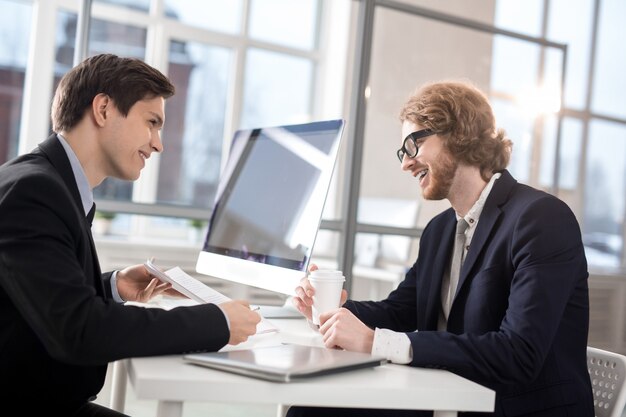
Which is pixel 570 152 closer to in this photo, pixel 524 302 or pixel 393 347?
pixel 524 302

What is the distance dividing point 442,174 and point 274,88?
3841 millimetres

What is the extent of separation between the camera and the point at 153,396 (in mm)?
975

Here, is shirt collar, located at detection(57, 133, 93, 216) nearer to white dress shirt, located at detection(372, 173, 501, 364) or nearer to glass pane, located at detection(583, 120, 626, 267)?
white dress shirt, located at detection(372, 173, 501, 364)

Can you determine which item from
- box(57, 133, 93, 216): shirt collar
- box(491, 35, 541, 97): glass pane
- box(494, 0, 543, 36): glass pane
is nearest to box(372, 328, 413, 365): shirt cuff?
box(57, 133, 93, 216): shirt collar

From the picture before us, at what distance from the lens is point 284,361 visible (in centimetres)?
109

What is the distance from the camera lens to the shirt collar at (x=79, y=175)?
138 cm

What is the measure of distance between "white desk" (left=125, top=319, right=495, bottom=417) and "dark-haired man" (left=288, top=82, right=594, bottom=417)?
0.58 feet

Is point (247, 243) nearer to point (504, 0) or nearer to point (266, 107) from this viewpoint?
point (266, 107)

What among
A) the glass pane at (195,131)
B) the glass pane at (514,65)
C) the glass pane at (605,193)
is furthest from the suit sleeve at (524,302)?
the glass pane at (605,193)

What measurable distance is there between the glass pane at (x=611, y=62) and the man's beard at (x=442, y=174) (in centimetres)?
516

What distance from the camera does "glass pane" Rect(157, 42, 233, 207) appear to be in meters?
5.50

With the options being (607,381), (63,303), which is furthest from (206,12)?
(63,303)

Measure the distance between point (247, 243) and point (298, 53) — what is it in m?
3.73

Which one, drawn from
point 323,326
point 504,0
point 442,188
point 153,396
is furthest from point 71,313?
point 504,0
